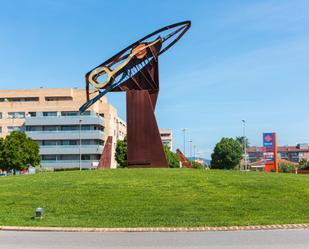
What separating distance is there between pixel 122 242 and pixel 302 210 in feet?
23.6

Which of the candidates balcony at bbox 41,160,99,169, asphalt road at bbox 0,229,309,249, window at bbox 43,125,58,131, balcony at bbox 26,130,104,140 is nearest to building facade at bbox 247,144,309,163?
balcony at bbox 26,130,104,140

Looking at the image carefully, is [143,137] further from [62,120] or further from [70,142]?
[62,120]

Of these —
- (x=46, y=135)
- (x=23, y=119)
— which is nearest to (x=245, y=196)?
(x=46, y=135)

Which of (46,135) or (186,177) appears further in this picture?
(46,135)

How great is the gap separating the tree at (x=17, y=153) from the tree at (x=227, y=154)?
43.3 m

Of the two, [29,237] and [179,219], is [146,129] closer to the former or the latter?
[179,219]

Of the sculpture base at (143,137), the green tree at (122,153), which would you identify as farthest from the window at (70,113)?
the sculpture base at (143,137)

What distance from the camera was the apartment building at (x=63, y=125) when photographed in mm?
80062

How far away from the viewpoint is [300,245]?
9.46m

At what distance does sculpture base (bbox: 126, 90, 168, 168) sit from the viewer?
28.2 meters

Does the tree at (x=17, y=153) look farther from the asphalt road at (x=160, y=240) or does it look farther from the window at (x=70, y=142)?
the asphalt road at (x=160, y=240)

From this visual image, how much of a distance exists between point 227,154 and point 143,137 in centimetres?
6452

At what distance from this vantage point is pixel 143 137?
28.5 meters

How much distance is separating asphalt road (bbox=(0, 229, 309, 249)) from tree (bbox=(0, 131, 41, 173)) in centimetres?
4956
